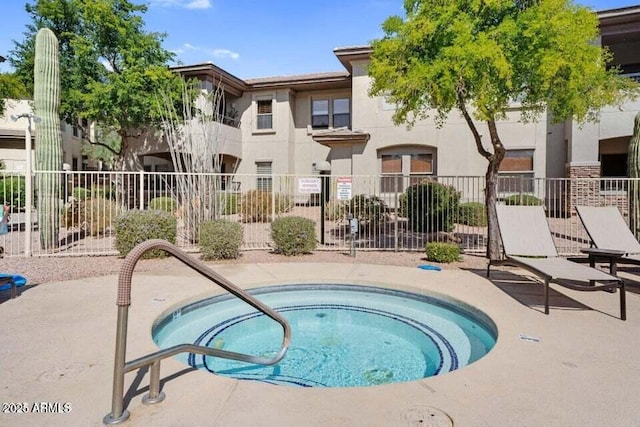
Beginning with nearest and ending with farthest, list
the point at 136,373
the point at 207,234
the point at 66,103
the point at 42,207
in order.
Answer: the point at 136,373 < the point at 207,234 < the point at 42,207 < the point at 66,103

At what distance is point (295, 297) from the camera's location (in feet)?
23.1

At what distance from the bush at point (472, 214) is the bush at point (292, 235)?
7.27 m

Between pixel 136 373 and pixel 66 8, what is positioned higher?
pixel 66 8

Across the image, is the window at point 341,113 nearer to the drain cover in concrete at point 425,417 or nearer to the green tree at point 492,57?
the green tree at point 492,57

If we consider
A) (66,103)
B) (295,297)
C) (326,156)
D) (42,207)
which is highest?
(66,103)

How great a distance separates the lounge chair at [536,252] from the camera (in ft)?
17.0

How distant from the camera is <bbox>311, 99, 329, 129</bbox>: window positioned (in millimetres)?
22250

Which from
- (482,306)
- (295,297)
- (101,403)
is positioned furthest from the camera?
(295,297)

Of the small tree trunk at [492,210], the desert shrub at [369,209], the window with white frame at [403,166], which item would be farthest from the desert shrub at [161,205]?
the window with white frame at [403,166]

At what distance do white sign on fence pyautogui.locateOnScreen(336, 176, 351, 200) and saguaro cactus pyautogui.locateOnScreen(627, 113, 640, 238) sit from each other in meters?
7.10

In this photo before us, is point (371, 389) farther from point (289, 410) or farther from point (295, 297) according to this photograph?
point (295, 297)

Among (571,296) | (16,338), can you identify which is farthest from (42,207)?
(571,296)

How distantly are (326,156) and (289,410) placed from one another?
1949 centimetres

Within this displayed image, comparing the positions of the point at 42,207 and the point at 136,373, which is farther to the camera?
the point at 42,207
